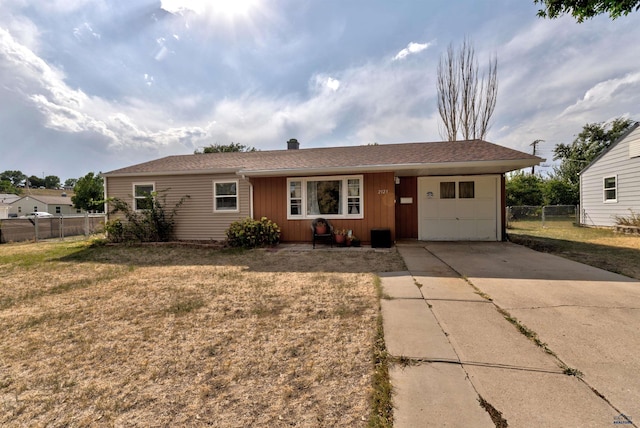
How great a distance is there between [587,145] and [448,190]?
92.6 ft

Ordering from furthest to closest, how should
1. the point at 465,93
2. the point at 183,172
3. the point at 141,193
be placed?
1. the point at 465,93
2. the point at 141,193
3. the point at 183,172

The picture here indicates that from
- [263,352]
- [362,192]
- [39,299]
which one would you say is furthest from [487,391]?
[362,192]

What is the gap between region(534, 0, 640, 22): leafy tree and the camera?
5.84 m

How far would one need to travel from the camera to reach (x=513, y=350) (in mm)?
2348

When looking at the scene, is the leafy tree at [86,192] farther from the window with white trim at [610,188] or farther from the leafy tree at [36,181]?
the leafy tree at [36,181]

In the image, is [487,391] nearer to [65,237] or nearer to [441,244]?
[441,244]

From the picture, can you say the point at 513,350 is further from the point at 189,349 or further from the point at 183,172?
the point at 183,172

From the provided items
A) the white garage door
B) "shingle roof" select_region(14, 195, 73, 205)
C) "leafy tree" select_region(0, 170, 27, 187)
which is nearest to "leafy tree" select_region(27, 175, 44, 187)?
"leafy tree" select_region(0, 170, 27, 187)

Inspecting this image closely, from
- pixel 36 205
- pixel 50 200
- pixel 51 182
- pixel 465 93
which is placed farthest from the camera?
pixel 51 182

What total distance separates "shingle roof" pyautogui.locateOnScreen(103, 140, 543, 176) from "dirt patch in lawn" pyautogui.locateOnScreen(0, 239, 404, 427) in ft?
13.4

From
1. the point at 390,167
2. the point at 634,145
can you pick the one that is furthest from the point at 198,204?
the point at 634,145

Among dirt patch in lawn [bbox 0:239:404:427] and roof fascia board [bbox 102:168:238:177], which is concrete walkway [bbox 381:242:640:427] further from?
roof fascia board [bbox 102:168:238:177]

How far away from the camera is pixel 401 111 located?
14.0m

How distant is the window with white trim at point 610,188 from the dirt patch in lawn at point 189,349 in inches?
601
